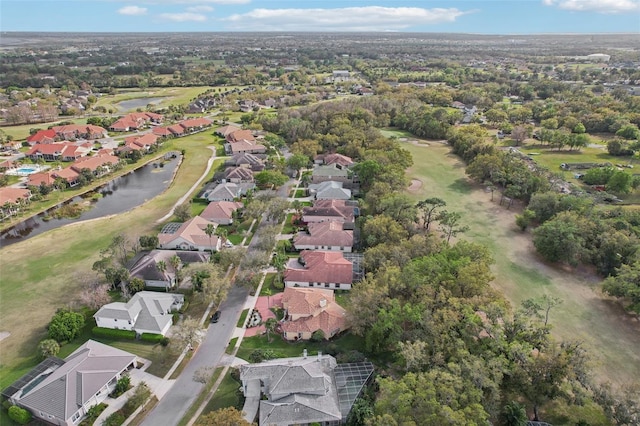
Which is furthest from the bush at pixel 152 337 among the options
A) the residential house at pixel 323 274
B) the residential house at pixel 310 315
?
the residential house at pixel 323 274

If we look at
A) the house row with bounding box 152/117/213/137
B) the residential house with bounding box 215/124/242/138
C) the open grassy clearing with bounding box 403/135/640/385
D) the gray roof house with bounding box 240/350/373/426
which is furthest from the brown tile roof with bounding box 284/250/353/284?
the house row with bounding box 152/117/213/137

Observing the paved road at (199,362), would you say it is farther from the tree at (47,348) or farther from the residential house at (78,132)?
the residential house at (78,132)

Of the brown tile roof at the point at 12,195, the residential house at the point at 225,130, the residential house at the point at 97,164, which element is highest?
the residential house at the point at 225,130

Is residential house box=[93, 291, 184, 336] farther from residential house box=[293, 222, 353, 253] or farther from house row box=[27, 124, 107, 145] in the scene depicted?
house row box=[27, 124, 107, 145]

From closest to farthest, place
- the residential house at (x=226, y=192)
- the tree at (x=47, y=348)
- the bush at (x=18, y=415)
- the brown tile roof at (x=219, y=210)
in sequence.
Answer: the bush at (x=18, y=415) < the tree at (x=47, y=348) < the brown tile roof at (x=219, y=210) < the residential house at (x=226, y=192)

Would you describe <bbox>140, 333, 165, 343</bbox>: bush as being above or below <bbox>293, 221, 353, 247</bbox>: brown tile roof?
below

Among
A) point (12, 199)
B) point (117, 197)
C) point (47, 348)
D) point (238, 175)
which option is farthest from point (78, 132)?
point (47, 348)
